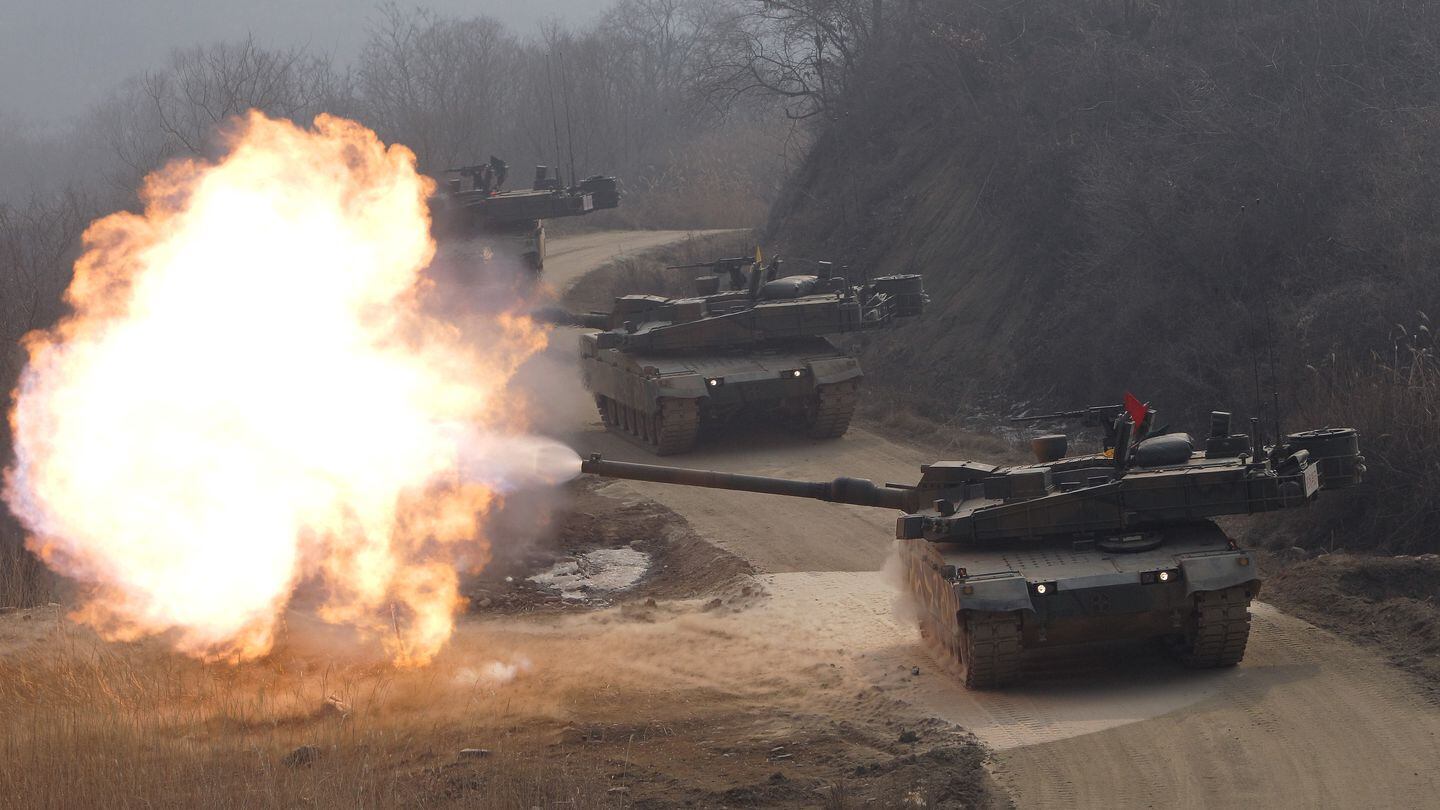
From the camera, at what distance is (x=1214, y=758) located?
10125mm

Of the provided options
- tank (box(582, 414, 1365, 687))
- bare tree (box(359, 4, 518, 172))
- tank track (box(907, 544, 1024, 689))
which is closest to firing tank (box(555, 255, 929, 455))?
tank (box(582, 414, 1365, 687))

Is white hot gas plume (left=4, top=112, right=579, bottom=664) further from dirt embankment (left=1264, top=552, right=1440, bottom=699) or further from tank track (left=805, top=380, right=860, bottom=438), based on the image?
tank track (left=805, top=380, right=860, bottom=438)

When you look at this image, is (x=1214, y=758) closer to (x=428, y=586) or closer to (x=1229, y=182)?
(x=428, y=586)

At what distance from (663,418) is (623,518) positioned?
287 centimetres

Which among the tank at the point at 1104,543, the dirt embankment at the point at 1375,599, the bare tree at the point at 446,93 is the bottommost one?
the dirt embankment at the point at 1375,599

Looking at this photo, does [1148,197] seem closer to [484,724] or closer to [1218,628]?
[1218,628]

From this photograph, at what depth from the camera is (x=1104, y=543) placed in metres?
12.0

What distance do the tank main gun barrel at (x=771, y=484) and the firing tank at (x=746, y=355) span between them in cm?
992

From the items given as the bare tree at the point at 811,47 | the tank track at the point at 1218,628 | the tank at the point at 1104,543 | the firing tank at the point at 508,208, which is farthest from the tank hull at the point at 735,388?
the bare tree at the point at 811,47

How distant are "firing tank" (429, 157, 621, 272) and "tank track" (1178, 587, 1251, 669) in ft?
72.3

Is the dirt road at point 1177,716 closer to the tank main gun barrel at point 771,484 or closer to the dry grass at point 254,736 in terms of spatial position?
the tank main gun barrel at point 771,484

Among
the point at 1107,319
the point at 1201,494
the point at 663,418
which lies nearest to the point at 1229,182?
the point at 1107,319

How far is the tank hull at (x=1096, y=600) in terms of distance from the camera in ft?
37.2

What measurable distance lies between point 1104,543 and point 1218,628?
3.49ft
